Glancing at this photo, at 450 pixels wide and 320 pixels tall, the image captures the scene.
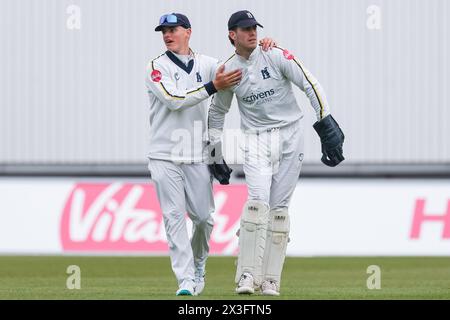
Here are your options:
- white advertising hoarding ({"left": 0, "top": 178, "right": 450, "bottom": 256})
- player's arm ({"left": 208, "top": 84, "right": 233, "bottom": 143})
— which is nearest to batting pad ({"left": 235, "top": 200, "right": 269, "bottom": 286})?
player's arm ({"left": 208, "top": 84, "right": 233, "bottom": 143})

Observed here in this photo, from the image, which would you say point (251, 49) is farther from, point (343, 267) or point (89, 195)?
point (89, 195)

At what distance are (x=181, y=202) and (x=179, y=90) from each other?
86 cm

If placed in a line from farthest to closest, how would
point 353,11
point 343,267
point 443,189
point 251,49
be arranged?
point 353,11 → point 443,189 → point 343,267 → point 251,49

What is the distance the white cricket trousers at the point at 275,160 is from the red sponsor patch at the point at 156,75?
30.5 inches

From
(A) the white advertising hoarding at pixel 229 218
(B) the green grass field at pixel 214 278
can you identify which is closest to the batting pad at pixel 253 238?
(B) the green grass field at pixel 214 278

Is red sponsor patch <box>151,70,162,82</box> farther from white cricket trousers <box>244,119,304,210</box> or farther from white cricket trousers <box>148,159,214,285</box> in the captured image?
white cricket trousers <box>244,119,304,210</box>

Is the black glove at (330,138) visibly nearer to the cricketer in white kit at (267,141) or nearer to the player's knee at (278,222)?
the cricketer in white kit at (267,141)

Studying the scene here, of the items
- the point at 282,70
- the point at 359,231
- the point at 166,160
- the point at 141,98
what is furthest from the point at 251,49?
the point at 141,98

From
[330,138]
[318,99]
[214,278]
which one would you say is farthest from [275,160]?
[214,278]

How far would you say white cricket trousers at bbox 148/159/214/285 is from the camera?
388 inches

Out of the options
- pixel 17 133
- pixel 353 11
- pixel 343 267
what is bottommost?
pixel 343 267

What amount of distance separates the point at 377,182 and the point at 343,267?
2452 mm

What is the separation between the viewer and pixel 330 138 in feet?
32.1

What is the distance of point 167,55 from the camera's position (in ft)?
32.8
